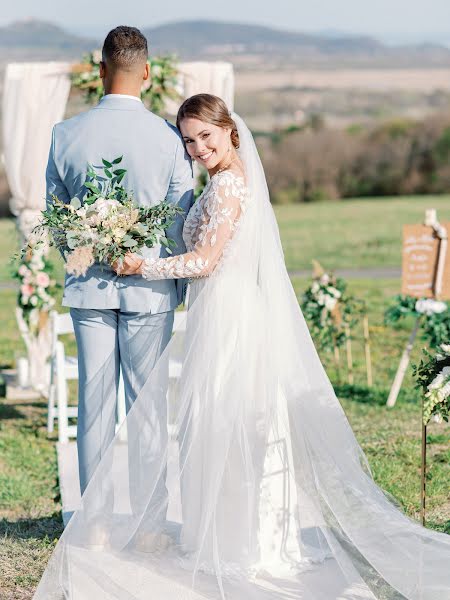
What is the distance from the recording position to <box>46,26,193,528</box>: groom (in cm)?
404

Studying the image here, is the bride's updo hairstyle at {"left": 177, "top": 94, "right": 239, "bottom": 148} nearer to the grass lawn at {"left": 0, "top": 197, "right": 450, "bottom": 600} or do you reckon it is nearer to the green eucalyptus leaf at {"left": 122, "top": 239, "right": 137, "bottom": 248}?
the green eucalyptus leaf at {"left": 122, "top": 239, "right": 137, "bottom": 248}

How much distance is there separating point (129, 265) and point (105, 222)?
0.24 metres

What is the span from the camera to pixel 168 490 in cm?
413

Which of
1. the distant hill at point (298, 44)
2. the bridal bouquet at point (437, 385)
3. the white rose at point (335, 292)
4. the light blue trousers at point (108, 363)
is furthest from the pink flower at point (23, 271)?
the distant hill at point (298, 44)

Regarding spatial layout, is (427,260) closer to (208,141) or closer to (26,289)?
(26,289)

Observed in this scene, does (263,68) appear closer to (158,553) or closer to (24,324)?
(24,324)

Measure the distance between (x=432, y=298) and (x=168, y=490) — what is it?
3848 millimetres

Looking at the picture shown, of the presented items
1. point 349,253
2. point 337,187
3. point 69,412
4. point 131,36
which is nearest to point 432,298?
point 69,412

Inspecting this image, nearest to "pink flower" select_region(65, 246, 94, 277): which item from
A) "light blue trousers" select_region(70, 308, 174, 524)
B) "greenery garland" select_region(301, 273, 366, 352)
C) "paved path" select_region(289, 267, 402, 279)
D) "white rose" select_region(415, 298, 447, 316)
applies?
"light blue trousers" select_region(70, 308, 174, 524)

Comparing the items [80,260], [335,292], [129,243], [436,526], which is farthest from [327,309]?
[80,260]

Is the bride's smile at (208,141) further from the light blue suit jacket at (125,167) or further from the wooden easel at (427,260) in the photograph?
the wooden easel at (427,260)

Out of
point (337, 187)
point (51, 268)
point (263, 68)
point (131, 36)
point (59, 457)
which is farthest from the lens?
point (263, 68)

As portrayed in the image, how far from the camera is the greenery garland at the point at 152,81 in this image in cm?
836

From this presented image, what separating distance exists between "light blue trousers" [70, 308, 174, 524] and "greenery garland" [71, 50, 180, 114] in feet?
14.9
